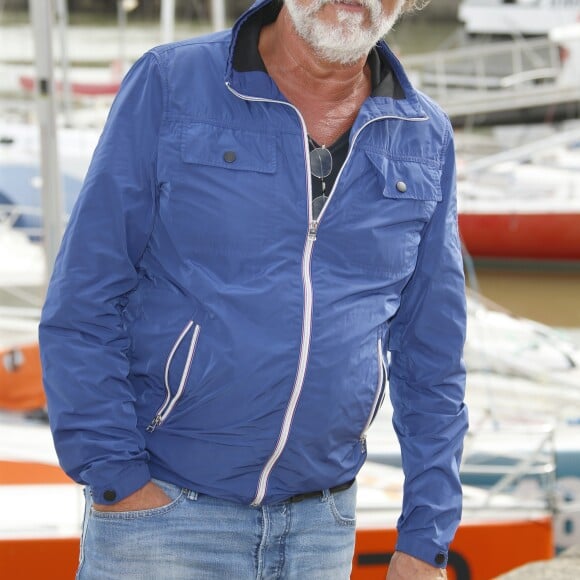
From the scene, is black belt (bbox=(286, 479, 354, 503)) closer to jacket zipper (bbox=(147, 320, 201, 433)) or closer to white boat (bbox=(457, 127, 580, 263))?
jacket zipper (bbox=(147, 320, 201, 433))

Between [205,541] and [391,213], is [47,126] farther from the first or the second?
[205,541]

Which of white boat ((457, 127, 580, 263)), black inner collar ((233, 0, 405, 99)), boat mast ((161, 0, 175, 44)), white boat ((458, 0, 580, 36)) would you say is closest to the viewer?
black inner collar ((233, 0, 405, 99))

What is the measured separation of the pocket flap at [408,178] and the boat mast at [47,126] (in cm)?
156

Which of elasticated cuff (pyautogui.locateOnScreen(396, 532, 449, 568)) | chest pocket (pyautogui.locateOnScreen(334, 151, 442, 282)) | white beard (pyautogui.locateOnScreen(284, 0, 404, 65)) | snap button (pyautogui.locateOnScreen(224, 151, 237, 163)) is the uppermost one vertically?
white beard (pyautogui.locateOnScreen(284, 0, 404, 65))

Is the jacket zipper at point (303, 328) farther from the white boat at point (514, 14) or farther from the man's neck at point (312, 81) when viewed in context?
the white boat at point (514, 14)

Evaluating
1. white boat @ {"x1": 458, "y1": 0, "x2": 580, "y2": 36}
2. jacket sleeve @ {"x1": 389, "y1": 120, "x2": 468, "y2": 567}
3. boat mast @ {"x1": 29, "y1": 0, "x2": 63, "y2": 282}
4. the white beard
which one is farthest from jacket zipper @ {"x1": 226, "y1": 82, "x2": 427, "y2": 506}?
white boat @ {"x1": 458, "y1": 0, "x2": 580, "y2": 36}

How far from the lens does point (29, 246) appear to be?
5.40 m

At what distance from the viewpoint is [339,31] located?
1.65 metres

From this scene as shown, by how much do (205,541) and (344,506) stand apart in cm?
25

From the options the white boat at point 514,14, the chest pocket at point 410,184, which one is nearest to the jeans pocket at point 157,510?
the chest pocket at point 410,184

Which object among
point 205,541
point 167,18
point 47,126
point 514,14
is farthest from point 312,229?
point 514,14

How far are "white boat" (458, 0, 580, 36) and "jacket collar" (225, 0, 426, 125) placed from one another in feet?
53.9

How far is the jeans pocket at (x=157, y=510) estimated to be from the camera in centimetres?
162

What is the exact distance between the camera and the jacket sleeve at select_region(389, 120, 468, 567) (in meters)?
1.81
